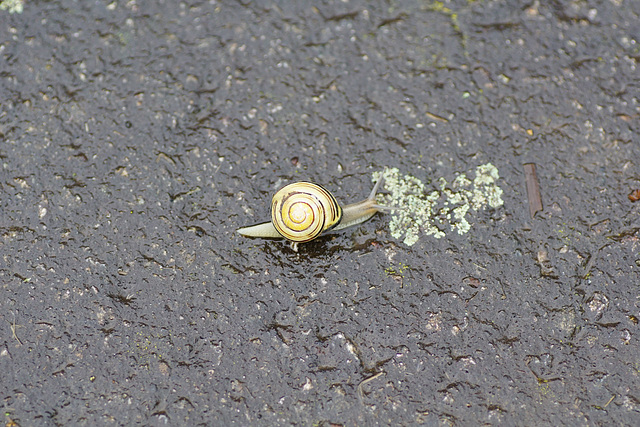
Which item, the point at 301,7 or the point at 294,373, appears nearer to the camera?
the point at 294,373

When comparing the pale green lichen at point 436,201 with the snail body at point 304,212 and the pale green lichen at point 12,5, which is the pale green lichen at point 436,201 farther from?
the pale green lichen at point 12,5

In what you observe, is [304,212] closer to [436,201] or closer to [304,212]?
[304,212]

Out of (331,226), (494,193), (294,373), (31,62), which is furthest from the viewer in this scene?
(31,62)

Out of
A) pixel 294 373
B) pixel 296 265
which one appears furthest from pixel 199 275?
pixel 294 373

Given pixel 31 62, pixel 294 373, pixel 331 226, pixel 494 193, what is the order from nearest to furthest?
pixel 294 373, pixel 331 226, pixel 494 193, pixel 31 62

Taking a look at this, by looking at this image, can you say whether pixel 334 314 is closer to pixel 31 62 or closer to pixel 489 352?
pixel 489 352

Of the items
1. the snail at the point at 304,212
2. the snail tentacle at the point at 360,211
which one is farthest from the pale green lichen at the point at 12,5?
the snail tentacle at the point at 360,211

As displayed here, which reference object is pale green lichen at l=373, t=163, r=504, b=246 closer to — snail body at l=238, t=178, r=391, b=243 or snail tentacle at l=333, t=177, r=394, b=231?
snail tentacle at l=333, t=177, r=394, b=231
